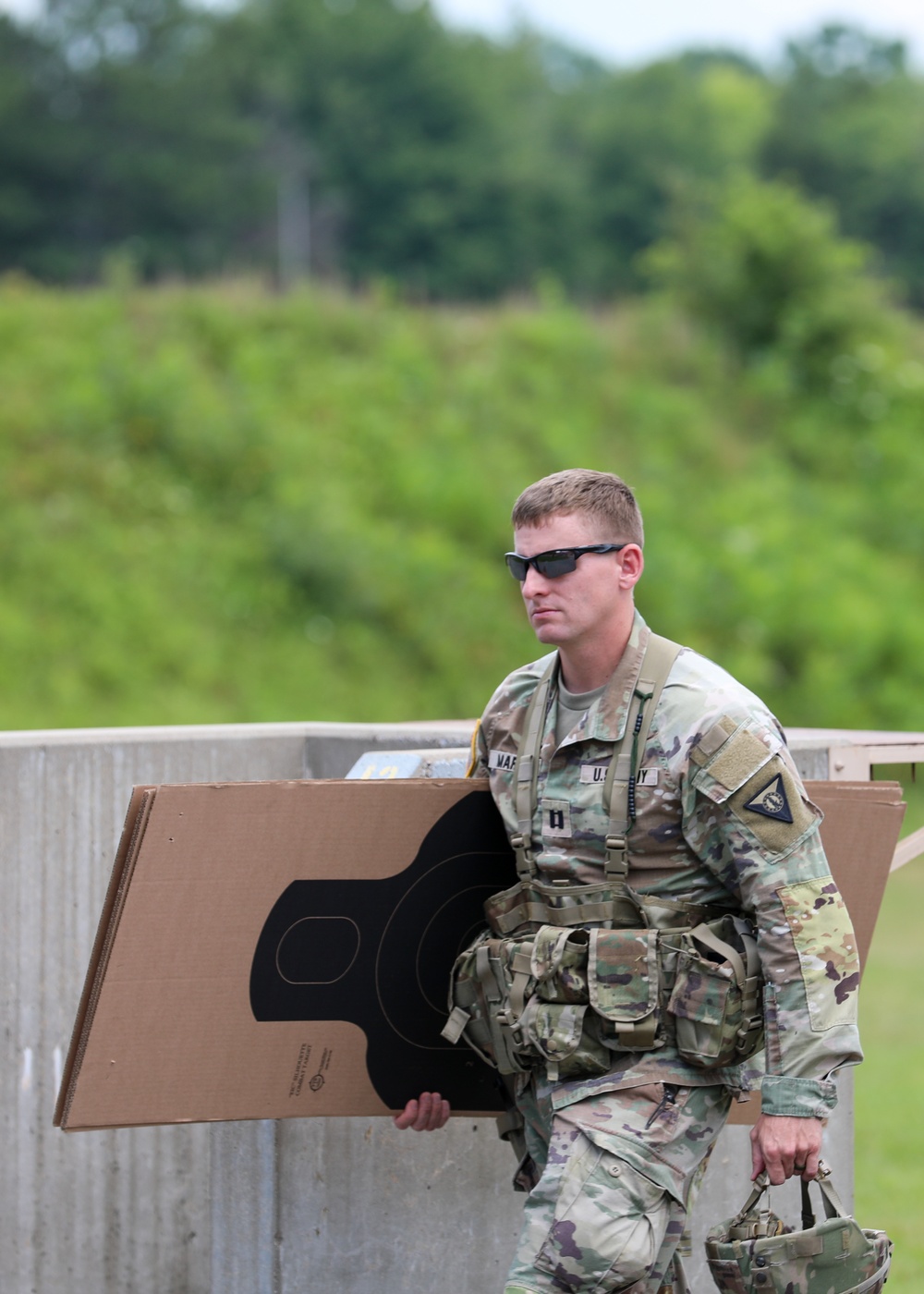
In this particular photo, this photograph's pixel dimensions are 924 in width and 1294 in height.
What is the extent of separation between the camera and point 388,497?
1546 centimetres

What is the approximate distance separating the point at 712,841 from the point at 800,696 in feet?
41.1

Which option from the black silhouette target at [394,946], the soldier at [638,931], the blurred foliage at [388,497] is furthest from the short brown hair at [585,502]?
the blurred foliage at [388,497]

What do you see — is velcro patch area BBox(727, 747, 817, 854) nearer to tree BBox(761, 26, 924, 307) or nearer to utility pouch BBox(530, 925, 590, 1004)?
utility pouch BBox(530, 925, 590, 1004)

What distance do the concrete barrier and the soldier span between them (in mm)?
642

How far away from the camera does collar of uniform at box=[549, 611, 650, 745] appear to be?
294 cm

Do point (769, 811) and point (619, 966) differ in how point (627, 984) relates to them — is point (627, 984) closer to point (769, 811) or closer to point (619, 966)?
point (619, 966)

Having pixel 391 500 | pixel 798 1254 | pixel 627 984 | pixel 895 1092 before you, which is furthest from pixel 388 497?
pixel 798 1254

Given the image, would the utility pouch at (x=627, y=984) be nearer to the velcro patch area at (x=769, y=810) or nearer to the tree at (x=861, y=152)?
the velcro patch area at (x=769, y=810)

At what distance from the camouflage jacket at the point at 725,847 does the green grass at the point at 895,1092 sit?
4.23 feet

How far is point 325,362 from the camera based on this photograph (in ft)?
55.6

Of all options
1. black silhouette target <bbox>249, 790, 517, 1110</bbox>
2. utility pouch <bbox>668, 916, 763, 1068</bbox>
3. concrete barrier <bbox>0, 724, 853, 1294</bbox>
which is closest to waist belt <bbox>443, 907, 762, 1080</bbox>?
utility pouch <bbox>668, 916, 763, 1068</bbox>

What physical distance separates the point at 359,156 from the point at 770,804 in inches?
1258

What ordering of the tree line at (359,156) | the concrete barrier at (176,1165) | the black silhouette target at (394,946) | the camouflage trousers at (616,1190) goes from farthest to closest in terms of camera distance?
the tree line at (359,156) < the concrete barrier at (176,1165) < the black silhouette target at (394,946) < the camouflage trousers at (616,1190)

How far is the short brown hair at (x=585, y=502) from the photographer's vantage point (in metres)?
2.93
